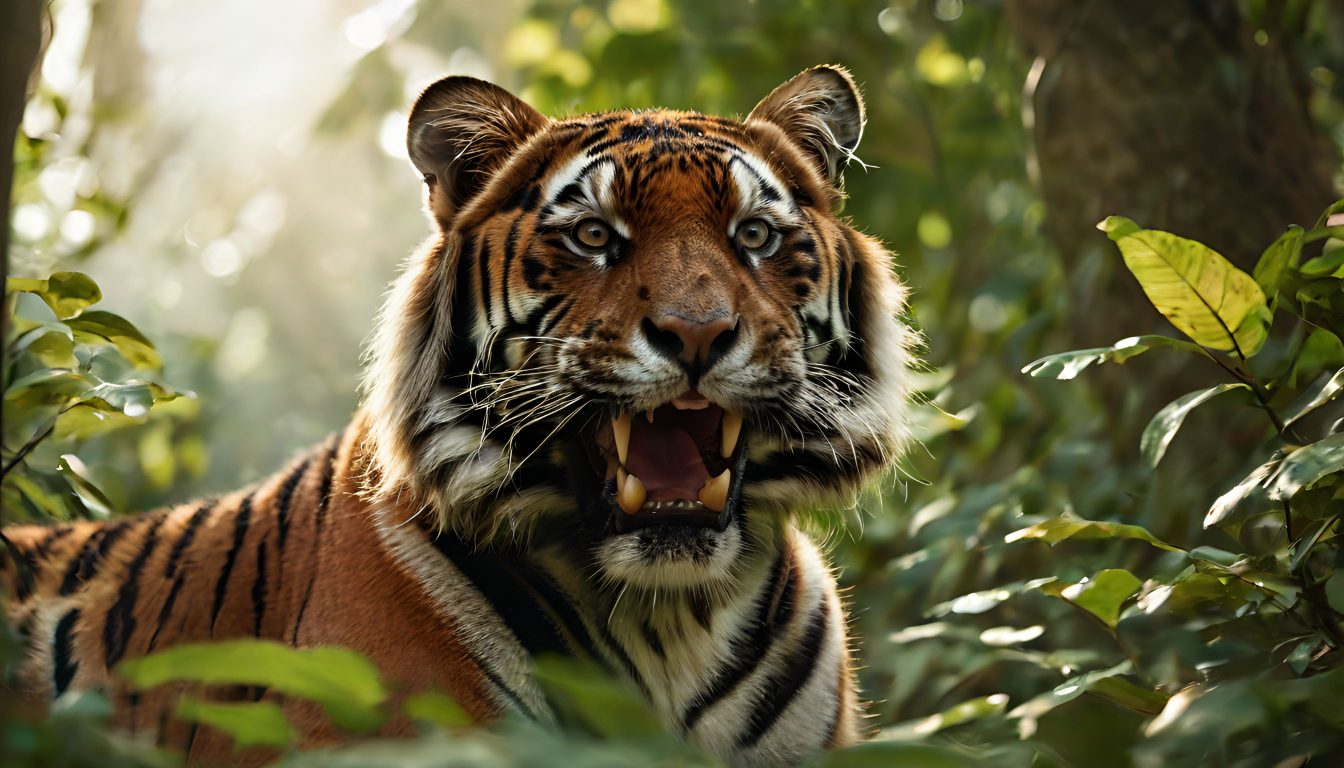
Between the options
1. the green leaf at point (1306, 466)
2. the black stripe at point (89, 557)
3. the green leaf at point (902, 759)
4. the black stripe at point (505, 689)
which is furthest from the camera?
the black stripe at point (89, 557)

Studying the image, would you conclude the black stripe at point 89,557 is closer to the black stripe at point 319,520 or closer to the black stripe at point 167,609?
the black stripe at point 167,609

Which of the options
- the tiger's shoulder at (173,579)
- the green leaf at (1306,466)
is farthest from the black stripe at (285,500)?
the green leaf at (1306,466)

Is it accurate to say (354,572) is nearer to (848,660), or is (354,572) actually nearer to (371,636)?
(371,636)

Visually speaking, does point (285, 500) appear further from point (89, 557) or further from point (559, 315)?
point (559, 315)

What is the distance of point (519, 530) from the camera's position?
187 cm

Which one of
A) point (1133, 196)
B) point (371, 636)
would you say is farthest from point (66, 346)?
point (1133, 196)

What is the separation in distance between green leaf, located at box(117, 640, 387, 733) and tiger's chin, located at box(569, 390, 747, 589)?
0.99 meters

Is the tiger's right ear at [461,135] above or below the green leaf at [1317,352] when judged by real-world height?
above

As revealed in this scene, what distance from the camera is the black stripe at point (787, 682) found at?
1.91m

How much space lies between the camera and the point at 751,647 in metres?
1.96

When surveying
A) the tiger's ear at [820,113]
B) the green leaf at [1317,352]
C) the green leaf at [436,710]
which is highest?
the tiger's ear at [820,113]

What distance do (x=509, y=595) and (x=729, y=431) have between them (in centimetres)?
49

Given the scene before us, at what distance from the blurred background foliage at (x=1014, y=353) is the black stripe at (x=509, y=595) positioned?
62cm

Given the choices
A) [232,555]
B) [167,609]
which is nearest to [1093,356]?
[232,555]
